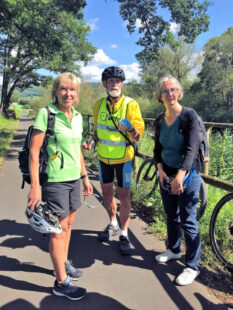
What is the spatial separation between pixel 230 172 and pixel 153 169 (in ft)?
5.33

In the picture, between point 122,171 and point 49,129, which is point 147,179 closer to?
point 122,171

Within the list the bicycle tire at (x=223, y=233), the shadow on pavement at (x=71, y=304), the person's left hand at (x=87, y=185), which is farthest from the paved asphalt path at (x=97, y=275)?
the person's left hand at (x=87, y=185)

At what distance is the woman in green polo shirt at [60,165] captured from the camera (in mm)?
2023

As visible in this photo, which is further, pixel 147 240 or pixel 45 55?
pixel 45 55

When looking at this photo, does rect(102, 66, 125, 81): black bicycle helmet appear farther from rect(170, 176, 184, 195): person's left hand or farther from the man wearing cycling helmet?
rect(170, 176, 184, 195): person's left hand

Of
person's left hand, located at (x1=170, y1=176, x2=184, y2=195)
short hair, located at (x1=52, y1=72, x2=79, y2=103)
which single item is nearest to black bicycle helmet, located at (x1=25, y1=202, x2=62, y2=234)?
short hair, located at (x1=52, y1=72, x2=79, y2=103)

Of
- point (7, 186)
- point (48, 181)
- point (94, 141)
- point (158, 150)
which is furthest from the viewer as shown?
point (7, 186)

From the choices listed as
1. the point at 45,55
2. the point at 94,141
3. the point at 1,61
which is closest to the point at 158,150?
the point at 94,141

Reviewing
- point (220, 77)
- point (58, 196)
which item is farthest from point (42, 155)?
point (220, 77)

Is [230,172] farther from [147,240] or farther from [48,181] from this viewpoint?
[48,181]

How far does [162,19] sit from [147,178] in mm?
12234

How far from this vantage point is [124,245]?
3.08 metres

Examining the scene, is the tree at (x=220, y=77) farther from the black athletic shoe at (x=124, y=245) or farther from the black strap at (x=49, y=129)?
the black strap at (x=49, y=129)

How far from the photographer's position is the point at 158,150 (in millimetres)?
2740
